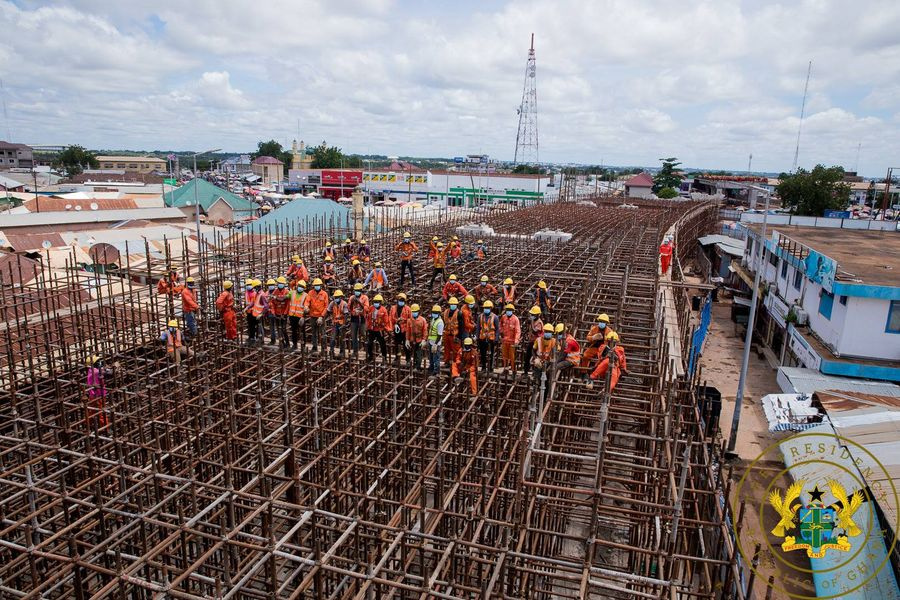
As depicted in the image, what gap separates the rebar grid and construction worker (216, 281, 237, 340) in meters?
0.50

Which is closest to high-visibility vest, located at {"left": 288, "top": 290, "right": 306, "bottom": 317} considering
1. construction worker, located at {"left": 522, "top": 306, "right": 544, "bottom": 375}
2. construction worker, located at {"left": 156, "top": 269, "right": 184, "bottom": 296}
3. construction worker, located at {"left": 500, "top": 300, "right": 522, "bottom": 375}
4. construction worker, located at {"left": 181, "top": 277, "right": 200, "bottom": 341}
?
construction worker, located at {"left": 181, "top": 277, "right": 200, "bottom": 341}

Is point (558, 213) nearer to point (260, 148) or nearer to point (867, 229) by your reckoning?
point (867, 229)

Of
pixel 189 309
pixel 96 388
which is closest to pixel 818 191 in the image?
pixel 189 309

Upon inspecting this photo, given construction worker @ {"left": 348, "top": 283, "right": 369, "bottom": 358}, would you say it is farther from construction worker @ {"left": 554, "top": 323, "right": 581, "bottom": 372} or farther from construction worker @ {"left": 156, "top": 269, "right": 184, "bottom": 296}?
construction worker @ {"left": 554, "top": 323, "right": 581, "bottom": 372}

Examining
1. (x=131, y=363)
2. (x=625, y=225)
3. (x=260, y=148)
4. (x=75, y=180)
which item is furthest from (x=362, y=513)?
(x=260, y=148)

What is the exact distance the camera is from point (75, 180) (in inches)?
2731

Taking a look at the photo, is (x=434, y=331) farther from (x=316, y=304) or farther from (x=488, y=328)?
(x=316, y=304)

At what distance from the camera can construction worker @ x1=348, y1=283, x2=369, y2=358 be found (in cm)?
1320

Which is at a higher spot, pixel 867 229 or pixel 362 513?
pixel 867 229

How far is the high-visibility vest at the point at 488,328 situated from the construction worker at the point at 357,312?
8.61ft

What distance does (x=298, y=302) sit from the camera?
13562mm

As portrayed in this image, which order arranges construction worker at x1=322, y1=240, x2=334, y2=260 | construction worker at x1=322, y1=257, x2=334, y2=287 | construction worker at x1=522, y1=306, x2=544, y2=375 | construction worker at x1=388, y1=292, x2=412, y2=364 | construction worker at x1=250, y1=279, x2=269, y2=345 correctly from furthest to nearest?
construction worker at x1=322, y1=240, x2=334, y2=260 < construction worker at x1=322, y1=257, x2=334, y2=287 < construction worker at x1=250, y1=279, x2=269, y2=345 < construction worker at x1=388, y1=292, x2=412, y2=364 < construction worker at x1=522, y1=306, x2=544, y2=375

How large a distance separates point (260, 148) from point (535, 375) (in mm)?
123134

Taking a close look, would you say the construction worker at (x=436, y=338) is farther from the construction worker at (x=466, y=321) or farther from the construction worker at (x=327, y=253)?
the construction worker at (x=327, y=253)
